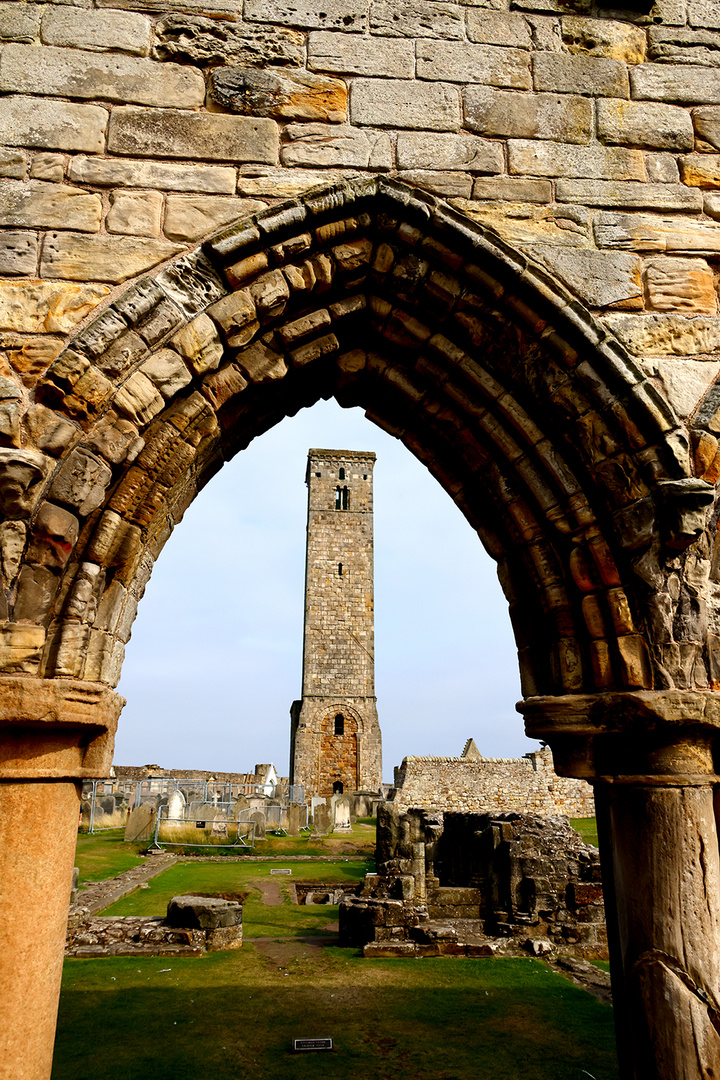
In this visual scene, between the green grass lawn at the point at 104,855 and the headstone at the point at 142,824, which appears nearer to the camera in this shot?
the green grass lawn at the point at 104,855

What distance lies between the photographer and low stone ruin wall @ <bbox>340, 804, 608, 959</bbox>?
7152mm

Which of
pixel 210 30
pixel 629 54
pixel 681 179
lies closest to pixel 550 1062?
pixel 681 179

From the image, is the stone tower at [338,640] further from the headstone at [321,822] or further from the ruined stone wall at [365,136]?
the ruined stone wall at [365,136]

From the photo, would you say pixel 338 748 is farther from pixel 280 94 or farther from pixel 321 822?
pixel 280 94

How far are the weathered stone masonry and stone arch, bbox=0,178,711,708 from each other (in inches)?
0.5

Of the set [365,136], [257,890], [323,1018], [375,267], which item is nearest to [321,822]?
[257,890]

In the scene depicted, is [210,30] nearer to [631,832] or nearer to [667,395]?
[667,395]

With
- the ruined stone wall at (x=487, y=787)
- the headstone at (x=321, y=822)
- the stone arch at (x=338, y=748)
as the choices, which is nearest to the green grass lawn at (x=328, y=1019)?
the headstone at (x=321, y=822)

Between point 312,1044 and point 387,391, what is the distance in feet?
13.2

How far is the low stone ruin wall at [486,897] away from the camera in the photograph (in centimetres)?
715

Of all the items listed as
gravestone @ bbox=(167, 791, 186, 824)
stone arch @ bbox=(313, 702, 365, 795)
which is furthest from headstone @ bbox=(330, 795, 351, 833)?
stone arch @ bbox=(313, 702, 365, 795)

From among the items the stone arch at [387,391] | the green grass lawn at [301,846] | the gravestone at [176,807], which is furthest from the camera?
the gravestone at [176,807]

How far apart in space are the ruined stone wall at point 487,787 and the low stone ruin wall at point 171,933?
15872mm

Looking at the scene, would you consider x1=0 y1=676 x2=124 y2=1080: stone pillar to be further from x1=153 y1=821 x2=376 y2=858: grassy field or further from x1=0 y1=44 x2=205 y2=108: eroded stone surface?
x1=153 y1=821 x2=376 y2=858: grassy field
